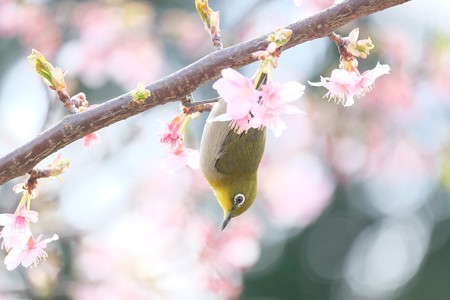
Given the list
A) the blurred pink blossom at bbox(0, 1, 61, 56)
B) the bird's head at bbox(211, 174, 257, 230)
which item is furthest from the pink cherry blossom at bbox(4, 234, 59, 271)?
the blurred pink blossom at bbox(0, 1, 61, 56)

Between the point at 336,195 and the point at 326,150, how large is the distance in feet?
12.7

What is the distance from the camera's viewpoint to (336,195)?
418 inches

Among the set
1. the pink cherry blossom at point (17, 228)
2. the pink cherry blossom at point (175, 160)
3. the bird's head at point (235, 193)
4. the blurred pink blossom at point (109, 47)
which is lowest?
the pink cherry blossom at point (17, 228)

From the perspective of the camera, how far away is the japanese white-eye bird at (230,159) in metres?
2.13

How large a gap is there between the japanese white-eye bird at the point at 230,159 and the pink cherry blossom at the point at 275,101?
1.09ft

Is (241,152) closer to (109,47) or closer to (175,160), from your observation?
(175,160)

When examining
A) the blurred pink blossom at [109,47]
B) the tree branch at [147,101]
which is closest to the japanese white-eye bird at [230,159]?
the tree branch at [147,101]

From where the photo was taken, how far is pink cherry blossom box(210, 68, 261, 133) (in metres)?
1.53

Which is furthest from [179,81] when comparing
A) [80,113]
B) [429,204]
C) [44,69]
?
[429,204]

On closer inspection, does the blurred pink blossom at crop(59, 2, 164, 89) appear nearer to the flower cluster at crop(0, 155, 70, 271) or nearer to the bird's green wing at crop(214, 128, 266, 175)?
the bird's green wing at crop(214, 128, 266, 175)

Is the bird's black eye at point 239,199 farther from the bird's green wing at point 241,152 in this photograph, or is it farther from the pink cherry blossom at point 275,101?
the pink cherry blossom at point 275,101

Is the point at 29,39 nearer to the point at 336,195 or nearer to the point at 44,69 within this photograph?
the point at 44,69

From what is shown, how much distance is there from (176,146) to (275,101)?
1.46 ft

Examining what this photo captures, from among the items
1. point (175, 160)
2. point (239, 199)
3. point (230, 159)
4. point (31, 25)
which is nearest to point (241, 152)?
point (230, 159)
